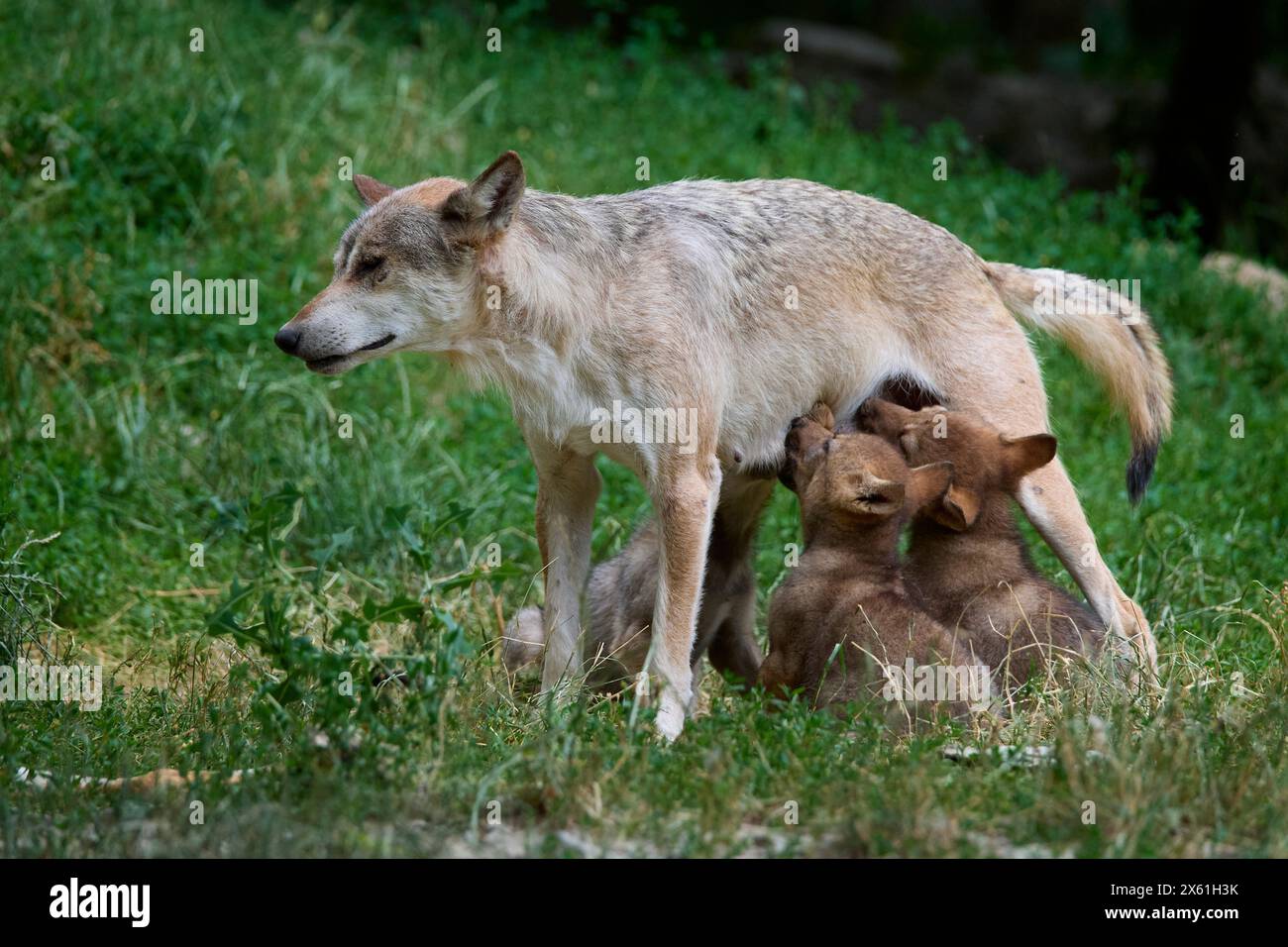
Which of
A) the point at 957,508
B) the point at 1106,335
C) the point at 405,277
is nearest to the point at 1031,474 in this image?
the point at 957,508

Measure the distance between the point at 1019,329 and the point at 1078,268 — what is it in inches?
198

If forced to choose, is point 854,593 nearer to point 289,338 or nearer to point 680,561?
point 680,561

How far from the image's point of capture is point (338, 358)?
5906mm

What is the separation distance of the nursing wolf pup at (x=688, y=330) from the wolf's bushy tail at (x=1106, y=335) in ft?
0.04

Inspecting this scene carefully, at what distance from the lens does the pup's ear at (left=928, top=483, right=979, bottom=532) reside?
6.36m

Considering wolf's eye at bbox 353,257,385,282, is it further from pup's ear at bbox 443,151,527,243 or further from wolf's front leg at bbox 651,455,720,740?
wolf's front leg at bbox 651,455,720,740

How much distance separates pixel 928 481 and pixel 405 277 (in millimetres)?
2374

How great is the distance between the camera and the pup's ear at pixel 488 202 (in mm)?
5797

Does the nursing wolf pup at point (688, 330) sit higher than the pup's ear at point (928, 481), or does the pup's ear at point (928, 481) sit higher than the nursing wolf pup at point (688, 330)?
the nursing wolf pup at point (688, 330)

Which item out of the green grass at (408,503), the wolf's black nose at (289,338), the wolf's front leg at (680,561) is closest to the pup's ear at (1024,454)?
the green grass at (408,503)

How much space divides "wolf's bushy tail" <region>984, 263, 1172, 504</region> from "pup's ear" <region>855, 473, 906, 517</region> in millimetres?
1580

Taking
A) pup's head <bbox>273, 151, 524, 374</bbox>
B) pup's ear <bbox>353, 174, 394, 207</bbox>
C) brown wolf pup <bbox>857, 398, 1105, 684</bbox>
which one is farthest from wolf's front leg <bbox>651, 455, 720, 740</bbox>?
pup's ear <bbox>353, 174, 394, 207</bbox>

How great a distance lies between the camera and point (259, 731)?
5465 millimetres

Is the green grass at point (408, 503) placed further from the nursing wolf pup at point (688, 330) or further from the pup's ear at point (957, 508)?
the pup's ear at point (957, 508)
